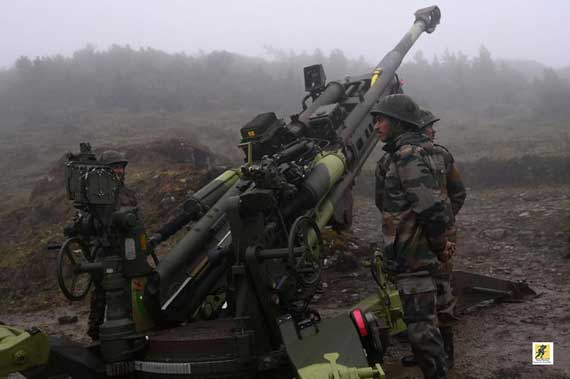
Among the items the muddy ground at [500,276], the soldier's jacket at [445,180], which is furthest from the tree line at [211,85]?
the soldier's jacket at [445,180]

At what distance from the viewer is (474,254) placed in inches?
288

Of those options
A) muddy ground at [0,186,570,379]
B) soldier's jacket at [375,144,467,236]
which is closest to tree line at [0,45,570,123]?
muddy ground at [0,186,570,379]

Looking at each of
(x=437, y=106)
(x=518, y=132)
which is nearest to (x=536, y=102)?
(x=437, y=106)

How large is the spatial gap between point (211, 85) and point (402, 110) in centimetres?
3054

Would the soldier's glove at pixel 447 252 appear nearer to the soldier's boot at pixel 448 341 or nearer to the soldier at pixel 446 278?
the soldier at pixel 446 278

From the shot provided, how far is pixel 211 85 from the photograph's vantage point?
3325cm

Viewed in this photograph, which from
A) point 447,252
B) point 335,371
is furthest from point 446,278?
point 335,371

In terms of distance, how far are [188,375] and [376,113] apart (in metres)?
2.02

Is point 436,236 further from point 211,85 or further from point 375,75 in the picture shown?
point 211,85

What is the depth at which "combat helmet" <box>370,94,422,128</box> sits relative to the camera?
367cm

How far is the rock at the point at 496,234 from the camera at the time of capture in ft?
25.9

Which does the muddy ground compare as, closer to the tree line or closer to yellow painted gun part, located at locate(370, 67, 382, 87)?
yellow painted gun part, located at locate(370, 67, 382, 87)

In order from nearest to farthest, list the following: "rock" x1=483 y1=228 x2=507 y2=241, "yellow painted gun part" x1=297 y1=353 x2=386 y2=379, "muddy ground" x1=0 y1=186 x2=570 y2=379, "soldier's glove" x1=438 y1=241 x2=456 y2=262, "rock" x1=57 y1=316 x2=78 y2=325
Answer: "yellow painted gun part" x1=297 y1=353 x2=386 y2=379 → "soldier's glove" x1=438 y1=241 x2=456 y2=262 → "muddy ground" x1=0 y1=186 x2=570 y2=379 → "rock" x1=57 y1=316 x2=78 y2=325 → "rock" x1=483 y1=228 x2=507 y2=241

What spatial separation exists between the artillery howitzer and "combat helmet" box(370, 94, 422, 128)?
84 cm
